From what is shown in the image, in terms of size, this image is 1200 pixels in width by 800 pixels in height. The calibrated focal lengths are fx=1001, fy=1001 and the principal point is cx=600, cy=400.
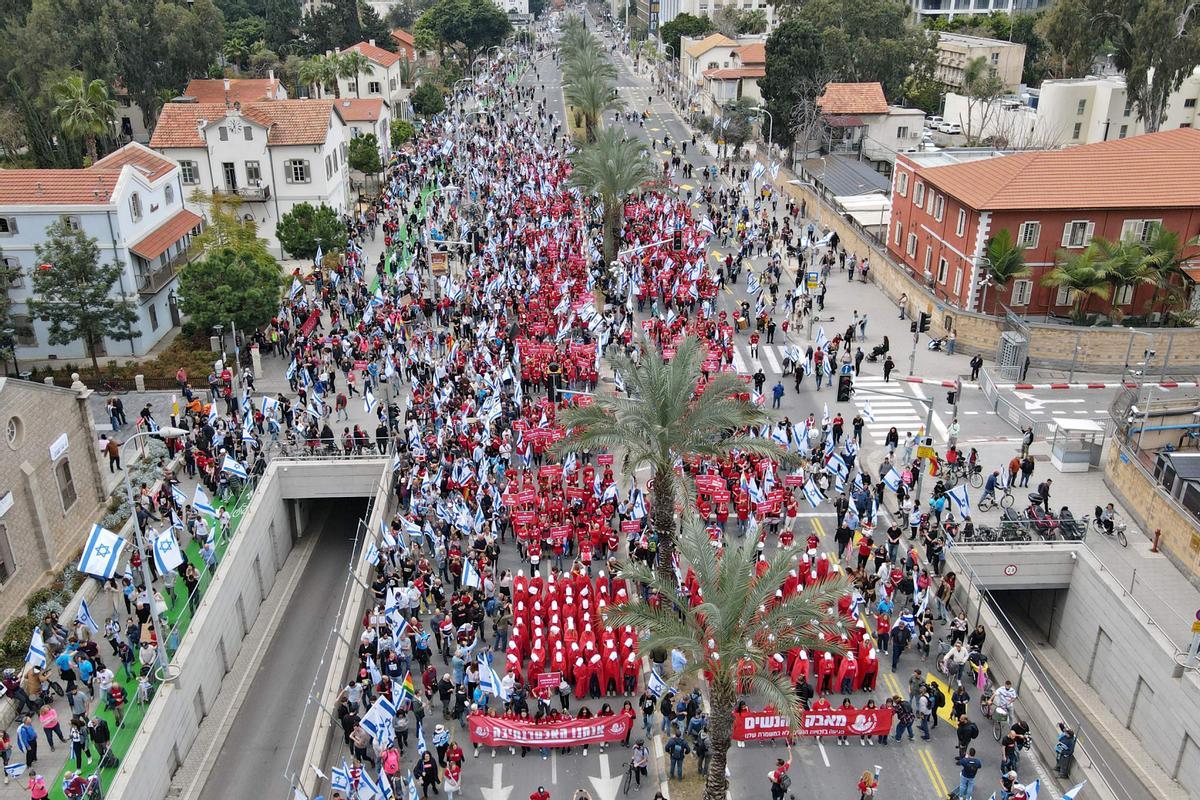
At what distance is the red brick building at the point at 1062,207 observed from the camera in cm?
4553

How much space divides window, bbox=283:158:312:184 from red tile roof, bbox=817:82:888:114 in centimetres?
4467

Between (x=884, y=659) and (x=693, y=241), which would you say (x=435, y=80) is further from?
(x=884, y=659)

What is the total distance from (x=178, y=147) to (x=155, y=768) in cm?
4539

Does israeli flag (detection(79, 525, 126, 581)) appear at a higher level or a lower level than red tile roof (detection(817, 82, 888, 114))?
lower

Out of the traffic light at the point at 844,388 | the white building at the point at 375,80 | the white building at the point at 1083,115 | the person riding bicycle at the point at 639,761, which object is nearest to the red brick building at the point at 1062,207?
the traffic light at the point at 844,388

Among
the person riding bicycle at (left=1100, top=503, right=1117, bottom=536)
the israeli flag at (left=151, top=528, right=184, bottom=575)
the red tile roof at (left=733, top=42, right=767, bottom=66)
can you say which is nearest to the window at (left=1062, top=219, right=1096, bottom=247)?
the person riding bicycle at (left=1100, top=503, right=1117, bottom=536)

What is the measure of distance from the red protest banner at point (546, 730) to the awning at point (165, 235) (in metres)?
31.3

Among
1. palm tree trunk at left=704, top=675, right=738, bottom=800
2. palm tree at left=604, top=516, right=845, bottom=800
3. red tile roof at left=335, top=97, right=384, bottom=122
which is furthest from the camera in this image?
red tile roof at left=335, top=97, right=384, bottom=122

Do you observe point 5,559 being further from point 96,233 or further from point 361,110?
point 361,110

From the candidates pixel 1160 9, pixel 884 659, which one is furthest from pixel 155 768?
pixel 1160 9

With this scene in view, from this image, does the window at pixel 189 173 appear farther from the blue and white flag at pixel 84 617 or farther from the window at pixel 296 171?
the blue and white flag at pixel 84 617

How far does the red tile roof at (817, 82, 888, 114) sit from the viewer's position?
277ft

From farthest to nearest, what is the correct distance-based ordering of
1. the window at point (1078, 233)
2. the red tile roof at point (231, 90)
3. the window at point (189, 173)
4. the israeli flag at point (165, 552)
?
the red tile roof at point (231, 90)
the window at point (189, 173)
the window at point (1078, 233)
the israeli flag at point (165, 552)

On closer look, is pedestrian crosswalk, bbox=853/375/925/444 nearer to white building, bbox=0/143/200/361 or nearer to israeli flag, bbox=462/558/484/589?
israeli flag, bbox=462/558/484/589
